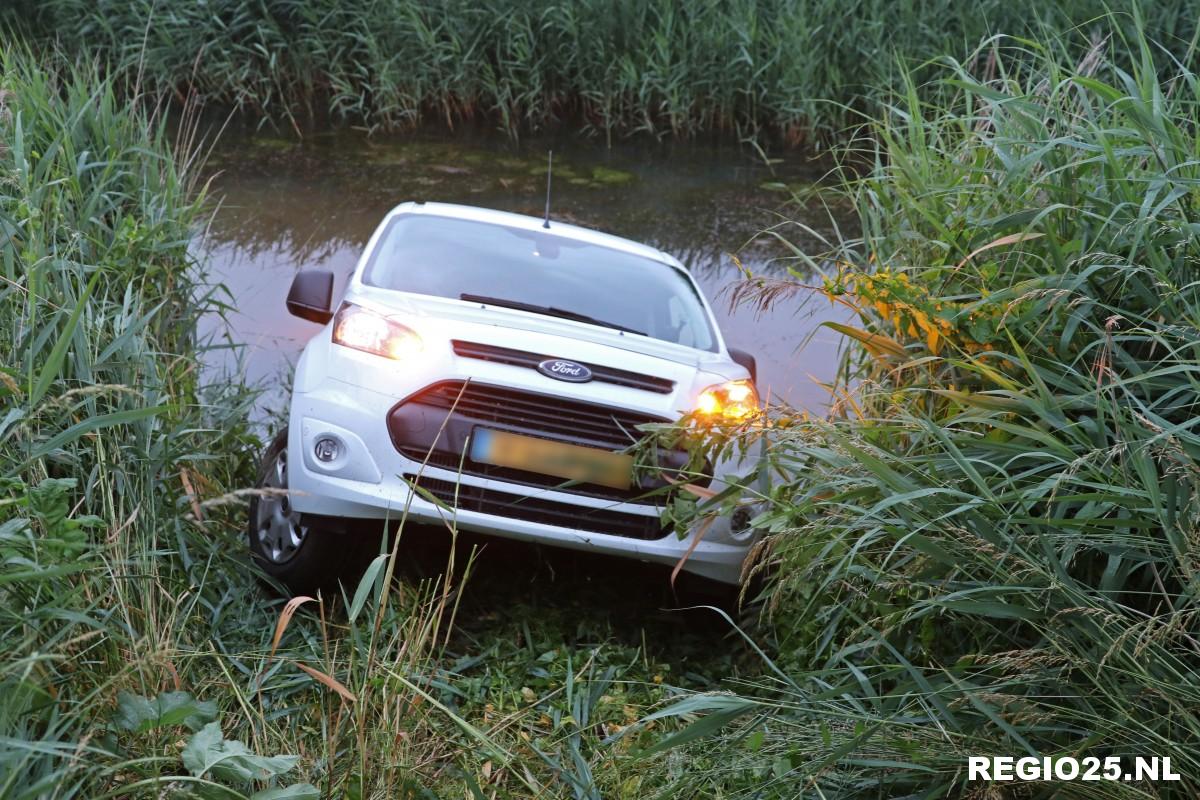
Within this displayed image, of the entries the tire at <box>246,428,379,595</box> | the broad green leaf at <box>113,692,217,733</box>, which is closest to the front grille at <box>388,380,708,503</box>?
the tire at <box>246,428,379,595</box>

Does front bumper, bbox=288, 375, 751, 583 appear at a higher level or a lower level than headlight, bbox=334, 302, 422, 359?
lower

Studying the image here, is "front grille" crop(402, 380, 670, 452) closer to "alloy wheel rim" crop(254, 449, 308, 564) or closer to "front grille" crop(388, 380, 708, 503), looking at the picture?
"front grille" crop(388, 380, 708, 503)

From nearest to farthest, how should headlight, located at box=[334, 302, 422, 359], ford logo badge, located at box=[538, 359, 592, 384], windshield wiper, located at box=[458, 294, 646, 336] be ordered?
ford logo badge, located at box=[538, 359, 592, 384]
headlight, located at box=[334, 302, 422, 359]
windshield wiper, located at box=[458, 294, 646, 336]

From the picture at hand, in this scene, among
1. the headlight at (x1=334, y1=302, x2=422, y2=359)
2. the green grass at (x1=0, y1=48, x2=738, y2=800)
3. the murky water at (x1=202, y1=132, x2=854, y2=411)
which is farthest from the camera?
the murky water at (x1=202, y1=132, x2=854, y2=411)

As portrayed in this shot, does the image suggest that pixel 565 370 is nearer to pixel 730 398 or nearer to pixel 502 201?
pixel 730 398

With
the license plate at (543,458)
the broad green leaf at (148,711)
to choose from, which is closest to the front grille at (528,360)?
the license plate at (543,458)

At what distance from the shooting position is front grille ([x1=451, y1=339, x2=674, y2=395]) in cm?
402

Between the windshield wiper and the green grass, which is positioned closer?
the green grass

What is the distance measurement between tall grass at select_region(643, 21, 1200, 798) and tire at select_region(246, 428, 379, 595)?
153cm

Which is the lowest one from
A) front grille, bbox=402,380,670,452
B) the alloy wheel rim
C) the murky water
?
the murky water

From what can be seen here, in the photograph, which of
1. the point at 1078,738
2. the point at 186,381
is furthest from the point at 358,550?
the point at 1078,738

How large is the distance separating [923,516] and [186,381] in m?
3.76

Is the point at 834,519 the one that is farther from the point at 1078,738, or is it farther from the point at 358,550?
the point at 358,550

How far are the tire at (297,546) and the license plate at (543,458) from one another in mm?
538
